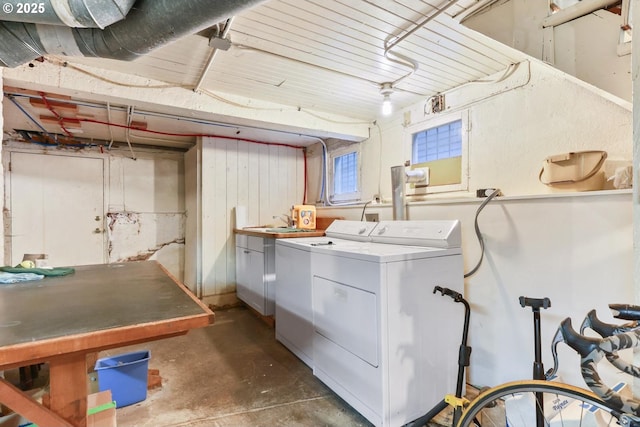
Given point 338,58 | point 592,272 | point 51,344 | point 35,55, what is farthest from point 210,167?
point 592,272

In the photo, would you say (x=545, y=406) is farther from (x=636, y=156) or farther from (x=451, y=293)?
(x=636, y=156)

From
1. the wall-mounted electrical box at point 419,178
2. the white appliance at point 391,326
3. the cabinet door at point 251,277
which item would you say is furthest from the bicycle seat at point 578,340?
the cabinet door at point 251,277

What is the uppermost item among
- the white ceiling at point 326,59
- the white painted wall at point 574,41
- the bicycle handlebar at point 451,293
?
the white ceiling at point 326,59

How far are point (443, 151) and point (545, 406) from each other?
74.0 inches

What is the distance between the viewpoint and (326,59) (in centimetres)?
207

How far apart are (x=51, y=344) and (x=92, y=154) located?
13.2 feet

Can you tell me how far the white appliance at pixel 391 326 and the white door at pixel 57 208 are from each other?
135 inches

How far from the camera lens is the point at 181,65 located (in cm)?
212

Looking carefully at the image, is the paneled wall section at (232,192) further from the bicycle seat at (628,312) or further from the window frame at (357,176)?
the bicycle seat at (628,312)

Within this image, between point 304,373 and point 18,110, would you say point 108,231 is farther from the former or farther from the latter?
point 304,373

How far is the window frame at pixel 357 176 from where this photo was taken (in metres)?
3.47

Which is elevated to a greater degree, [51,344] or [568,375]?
[51,344]

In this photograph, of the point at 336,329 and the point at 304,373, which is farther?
the point at 304,373

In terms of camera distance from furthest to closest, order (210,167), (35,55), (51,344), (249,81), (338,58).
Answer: (210,167) < (249,81) < (338,58) < (35,55) < (51,344)
